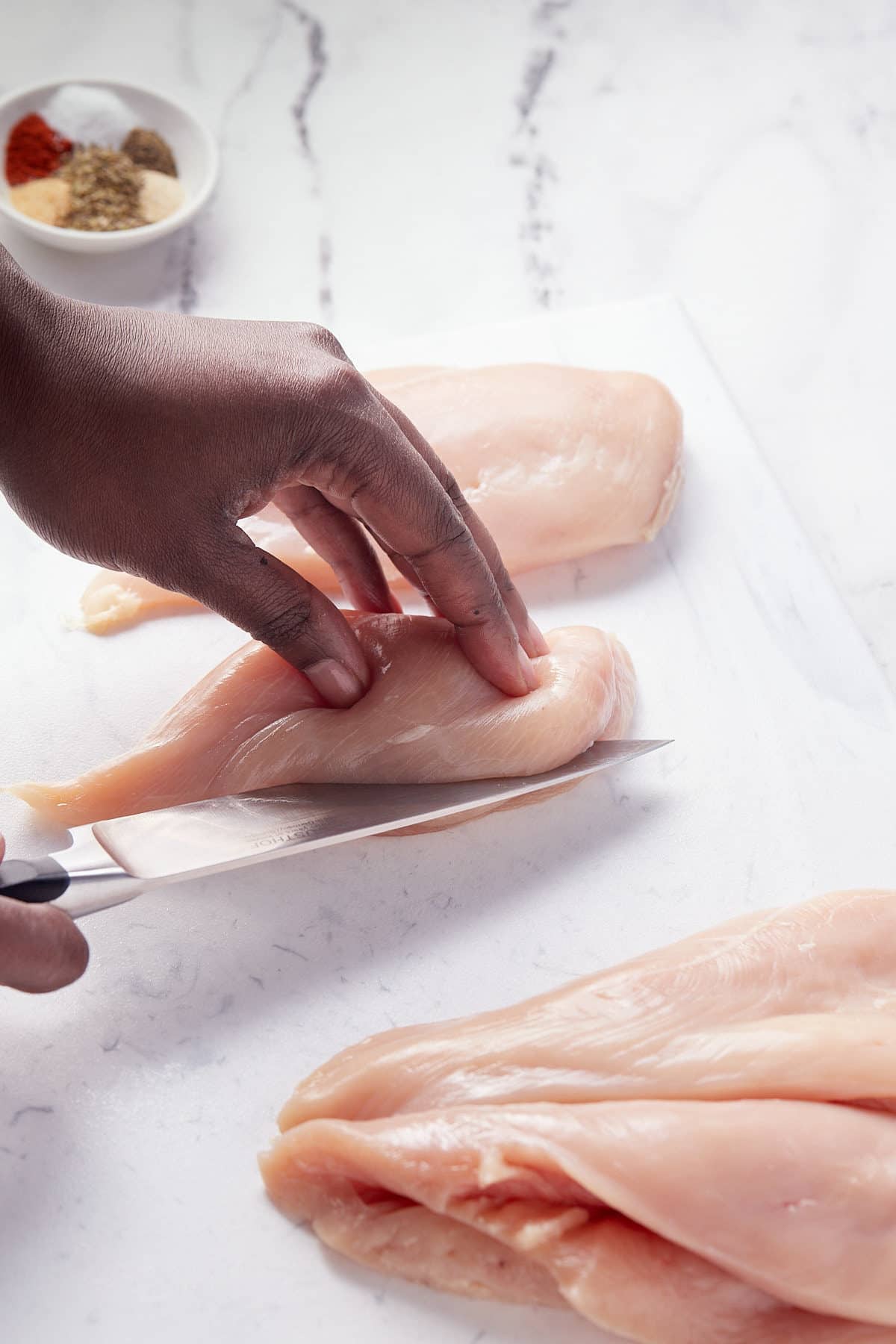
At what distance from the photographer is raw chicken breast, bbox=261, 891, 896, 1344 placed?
1.50m

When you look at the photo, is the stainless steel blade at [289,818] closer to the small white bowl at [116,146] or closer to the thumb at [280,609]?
the thumb at [280,609]

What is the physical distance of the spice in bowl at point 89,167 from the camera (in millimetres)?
2834

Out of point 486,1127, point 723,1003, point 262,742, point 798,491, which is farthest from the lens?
point 798,491

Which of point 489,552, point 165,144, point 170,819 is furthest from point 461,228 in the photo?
point 170,819

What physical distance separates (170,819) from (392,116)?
2.41 meters

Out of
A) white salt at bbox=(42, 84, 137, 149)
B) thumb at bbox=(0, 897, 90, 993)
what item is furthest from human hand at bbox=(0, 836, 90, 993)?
white salt at bbox=(42, 84, 137, 149)

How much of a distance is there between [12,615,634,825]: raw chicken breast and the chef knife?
3 centimetres

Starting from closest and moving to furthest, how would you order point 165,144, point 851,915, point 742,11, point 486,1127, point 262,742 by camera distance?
point 486,1127, point 851,915, point 262,742, point 165,144, point 742,11

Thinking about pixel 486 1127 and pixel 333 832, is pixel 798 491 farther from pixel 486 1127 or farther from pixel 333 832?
pixel 486 1127

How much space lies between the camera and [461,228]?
3.21 m

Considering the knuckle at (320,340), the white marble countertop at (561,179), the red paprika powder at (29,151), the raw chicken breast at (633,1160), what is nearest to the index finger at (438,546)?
the knuckle at (320,340)

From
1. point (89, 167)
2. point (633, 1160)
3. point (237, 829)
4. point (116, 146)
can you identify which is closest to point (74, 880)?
point (237, 829)

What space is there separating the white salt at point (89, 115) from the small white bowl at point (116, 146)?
0.05ft

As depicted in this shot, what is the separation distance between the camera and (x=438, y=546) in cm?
188
